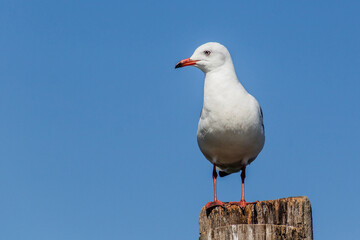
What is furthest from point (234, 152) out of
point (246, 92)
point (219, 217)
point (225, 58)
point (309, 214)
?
point (309, 214)

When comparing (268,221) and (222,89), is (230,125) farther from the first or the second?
(268,221)

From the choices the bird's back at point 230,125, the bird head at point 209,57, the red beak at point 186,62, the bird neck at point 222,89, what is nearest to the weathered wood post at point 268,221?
the bird's back at point 230,125

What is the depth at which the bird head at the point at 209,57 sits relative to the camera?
9.64m

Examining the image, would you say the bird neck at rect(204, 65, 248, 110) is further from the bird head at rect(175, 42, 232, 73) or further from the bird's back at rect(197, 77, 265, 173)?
the bird head at rect(175, 42, 232, 73)

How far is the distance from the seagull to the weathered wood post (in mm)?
2047

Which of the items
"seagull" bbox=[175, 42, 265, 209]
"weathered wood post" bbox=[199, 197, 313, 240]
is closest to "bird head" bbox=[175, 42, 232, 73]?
"seagull" bbox=[175, 42, 265, 209]

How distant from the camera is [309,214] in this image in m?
6.23

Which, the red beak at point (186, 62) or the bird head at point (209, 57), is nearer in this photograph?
the bird head at point (209, 57)

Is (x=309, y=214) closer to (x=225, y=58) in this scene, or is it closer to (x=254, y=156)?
(x=254, y=156)

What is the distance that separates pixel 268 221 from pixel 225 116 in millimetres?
2766

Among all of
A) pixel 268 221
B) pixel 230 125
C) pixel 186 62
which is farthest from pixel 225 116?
pixel 268 221

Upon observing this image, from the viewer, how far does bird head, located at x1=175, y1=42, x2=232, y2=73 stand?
9641 mm

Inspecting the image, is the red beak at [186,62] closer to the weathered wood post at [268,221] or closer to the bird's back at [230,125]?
the bird's back at [230,125]

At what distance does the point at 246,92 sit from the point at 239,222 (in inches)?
128
